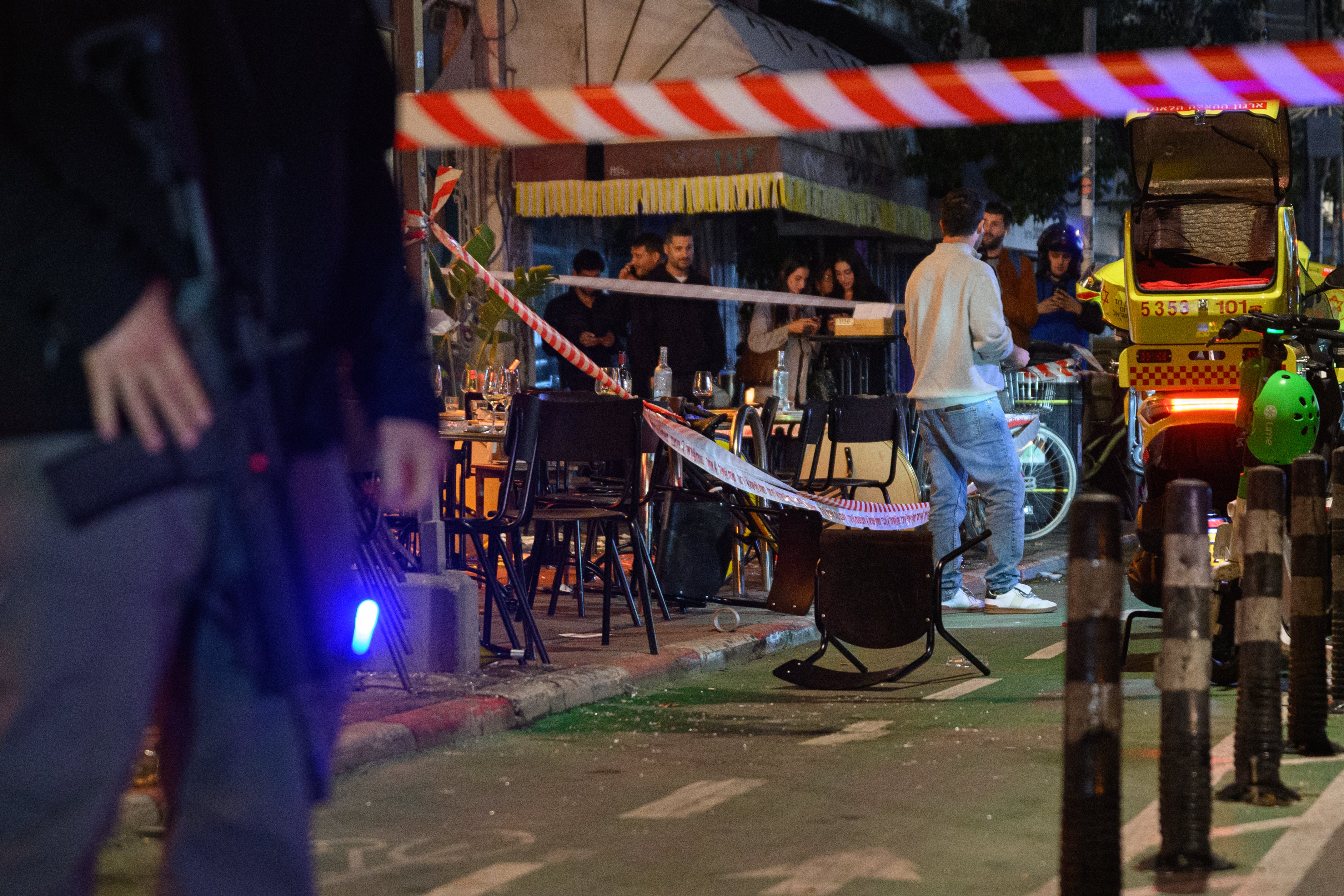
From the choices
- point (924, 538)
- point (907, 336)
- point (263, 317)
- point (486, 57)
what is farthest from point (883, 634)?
point (486, 57)

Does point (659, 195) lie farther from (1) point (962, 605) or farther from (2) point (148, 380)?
(2) point (148, 380)

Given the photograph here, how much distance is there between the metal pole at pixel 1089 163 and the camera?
20.2m

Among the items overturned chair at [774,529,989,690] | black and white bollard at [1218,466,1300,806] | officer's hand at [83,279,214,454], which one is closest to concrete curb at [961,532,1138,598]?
overturned chair at [774,529,989,690]

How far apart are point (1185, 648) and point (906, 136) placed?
16.9 m

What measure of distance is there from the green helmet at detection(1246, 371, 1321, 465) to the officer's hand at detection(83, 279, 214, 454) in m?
5.96

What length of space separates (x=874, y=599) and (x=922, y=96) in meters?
2.44

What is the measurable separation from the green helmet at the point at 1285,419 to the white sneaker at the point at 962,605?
144 inches

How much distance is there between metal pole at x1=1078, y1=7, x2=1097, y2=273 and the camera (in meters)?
20.2

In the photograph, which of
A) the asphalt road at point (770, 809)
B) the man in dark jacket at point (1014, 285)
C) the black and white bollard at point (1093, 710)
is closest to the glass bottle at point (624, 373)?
the man in dark jacket at point (1014, 285)

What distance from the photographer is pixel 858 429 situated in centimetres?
1101

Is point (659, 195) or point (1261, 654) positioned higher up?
point (659, 195)

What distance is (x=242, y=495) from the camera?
2393 millimetres

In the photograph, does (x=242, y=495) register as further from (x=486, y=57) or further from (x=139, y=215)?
(x=486, y=57)

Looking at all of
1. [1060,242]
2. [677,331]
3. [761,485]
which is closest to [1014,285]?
[1060,242]
